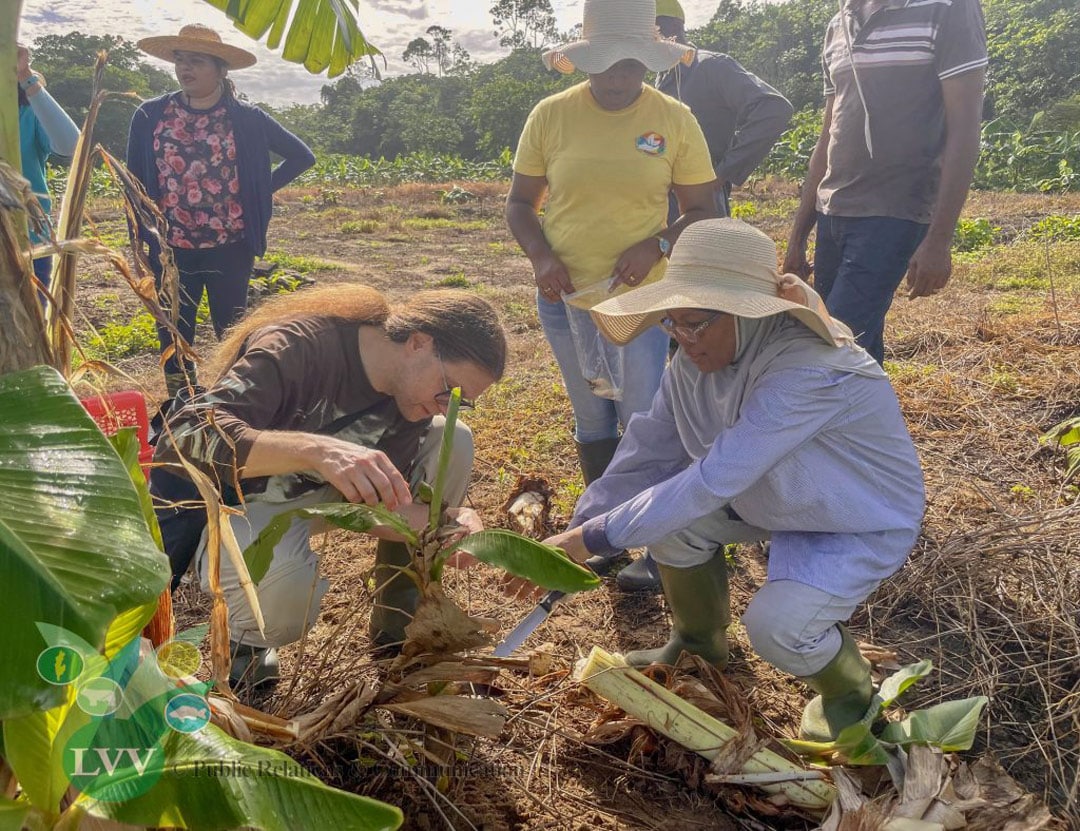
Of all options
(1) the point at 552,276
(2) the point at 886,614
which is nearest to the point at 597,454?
(1) the point at 552,276

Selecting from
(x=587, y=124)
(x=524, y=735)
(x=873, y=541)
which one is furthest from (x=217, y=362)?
(x=873, y=541)

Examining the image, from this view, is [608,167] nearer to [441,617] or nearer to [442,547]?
[442,547]

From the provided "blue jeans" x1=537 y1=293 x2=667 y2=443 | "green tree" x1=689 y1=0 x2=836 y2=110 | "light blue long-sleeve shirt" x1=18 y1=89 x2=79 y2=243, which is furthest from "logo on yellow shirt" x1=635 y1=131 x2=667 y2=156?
"green tree" x1=689 y1=0 x2=836 y2=110

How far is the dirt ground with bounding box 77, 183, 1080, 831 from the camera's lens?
1.77 m

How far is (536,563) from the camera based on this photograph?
5.00 feet

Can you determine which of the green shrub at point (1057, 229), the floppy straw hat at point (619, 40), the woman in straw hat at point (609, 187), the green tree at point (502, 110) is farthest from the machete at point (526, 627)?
the green tree at point (502, 110)

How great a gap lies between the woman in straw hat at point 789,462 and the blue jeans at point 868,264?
99cm

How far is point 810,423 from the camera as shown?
1.89 meters

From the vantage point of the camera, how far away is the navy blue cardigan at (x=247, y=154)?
139 inches

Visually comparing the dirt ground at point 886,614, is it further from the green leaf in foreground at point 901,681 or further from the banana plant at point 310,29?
the banana plant at point 310,29

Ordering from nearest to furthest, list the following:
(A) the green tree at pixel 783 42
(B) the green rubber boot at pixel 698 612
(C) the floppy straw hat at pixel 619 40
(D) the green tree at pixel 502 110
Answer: (B) the green rubber boot at pixel 698 612 → (C) the floppy straw hat at pixel 619 40 → (A) the green tree at pixel 783 42 → (D) the green tree at pixel 502 110

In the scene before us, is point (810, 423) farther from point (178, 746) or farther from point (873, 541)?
point (178, 746)

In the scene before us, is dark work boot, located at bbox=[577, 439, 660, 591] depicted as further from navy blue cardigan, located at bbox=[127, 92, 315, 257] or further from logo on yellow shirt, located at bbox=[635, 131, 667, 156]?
navy blue cardigan, located at bbox=[127, 92, 315, 257]

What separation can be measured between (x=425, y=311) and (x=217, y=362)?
607 millimetres
